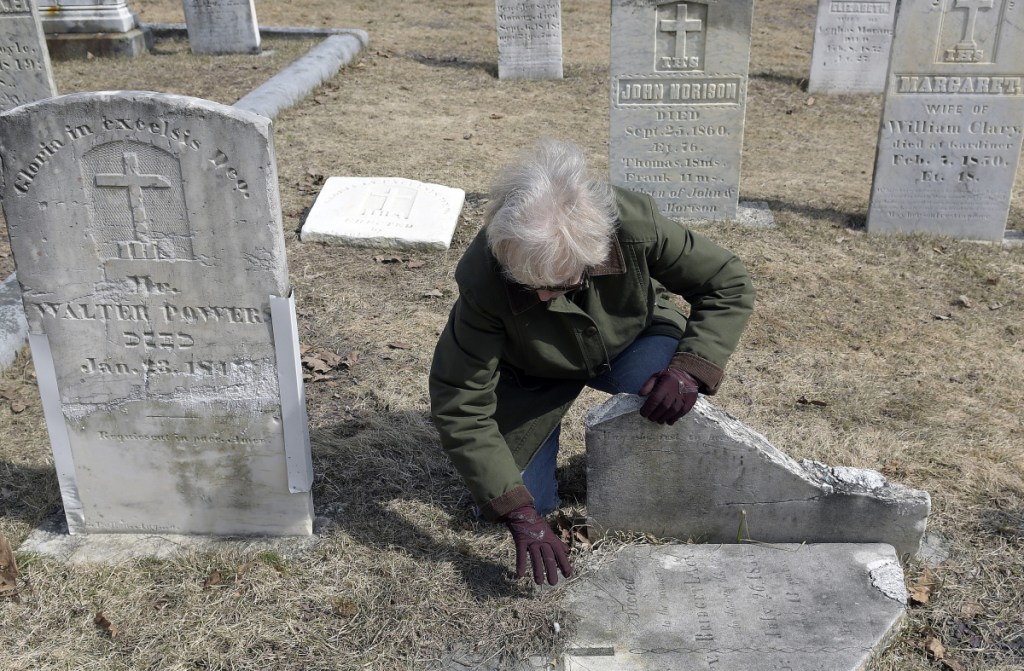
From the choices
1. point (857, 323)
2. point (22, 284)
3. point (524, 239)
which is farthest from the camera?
point (857, 323)

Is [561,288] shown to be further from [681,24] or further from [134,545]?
[681,24]

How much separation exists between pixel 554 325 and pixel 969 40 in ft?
14.0

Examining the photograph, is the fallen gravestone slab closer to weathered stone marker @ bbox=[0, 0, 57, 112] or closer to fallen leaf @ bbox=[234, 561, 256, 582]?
fallen leaf @ bbox=[234, 561, 256, 582]

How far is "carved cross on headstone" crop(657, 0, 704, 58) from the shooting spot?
19.5 ft

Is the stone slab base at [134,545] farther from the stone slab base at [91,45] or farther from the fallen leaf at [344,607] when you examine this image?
the stone slab base at [91,45]

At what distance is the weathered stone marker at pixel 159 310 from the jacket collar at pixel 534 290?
2.38 feet

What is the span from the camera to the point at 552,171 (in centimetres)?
264

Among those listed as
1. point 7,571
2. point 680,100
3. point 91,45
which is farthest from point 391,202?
point 91,45

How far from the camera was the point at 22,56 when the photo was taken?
7.58 meters

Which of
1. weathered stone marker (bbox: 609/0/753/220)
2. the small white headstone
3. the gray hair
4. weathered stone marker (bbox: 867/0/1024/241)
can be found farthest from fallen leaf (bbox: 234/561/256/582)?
weathered stone marker (bbox: 867/0/1024/241)

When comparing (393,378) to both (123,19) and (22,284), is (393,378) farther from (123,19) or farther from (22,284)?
(123,19)

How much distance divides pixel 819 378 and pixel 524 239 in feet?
7.96

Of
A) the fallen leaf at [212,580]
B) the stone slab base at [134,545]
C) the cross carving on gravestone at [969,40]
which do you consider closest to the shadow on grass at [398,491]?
the stone slab base at [134,545]

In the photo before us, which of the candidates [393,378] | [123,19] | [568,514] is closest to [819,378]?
[568,514]
